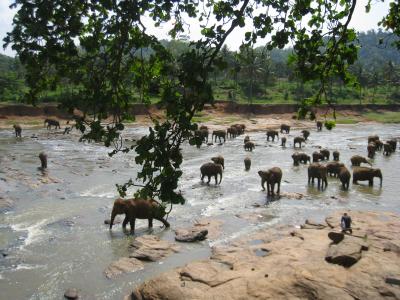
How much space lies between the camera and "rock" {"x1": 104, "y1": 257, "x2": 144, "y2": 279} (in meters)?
11.0

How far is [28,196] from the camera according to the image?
18.7m

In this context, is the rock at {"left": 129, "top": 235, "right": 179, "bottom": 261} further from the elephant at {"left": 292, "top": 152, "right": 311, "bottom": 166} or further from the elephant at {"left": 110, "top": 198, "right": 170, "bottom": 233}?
the elephant at {"left": 292, "top": 152, "right": 311, "bottom": 166}

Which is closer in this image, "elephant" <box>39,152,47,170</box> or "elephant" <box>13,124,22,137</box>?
"elephant" <box>39,152,47,170</box>

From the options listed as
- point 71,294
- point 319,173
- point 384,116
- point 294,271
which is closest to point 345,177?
point 319,173

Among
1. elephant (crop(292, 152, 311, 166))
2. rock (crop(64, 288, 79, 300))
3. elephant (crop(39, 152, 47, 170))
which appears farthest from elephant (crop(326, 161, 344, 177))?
rock (crop(64, 288, 79, 300))

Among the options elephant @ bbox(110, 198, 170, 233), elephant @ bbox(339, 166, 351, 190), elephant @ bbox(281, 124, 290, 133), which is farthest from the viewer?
elephant @ bbox(281, 124, 290, 133)

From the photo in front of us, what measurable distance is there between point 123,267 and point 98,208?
6428 millimetres

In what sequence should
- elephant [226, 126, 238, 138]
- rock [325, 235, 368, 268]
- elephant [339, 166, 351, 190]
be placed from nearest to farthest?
rock [325, 235, 368, 268] → elephant [339, 166, 351, 190] → elephant [226, 126, 238, 138]

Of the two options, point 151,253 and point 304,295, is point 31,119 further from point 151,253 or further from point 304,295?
point 304,295

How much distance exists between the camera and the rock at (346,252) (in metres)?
10.1

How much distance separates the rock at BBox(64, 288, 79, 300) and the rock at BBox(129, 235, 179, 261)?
7.13 feet

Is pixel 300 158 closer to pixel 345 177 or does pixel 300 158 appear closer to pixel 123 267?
pixel 345 177

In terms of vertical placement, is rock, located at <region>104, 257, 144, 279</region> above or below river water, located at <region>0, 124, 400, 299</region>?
above

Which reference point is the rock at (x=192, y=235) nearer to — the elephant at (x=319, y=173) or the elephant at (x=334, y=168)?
the elephant at (x=319, y=173)
